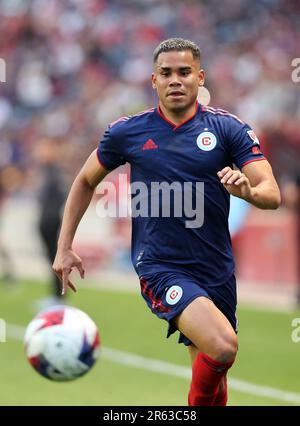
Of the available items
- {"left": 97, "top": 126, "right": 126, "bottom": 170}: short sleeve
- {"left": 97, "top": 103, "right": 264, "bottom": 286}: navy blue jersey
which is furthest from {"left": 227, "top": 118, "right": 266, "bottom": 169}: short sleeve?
{"left": 97, "top": 126, "right": 126, "bottom": 170}: short sleeve

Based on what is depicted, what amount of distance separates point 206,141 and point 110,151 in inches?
26.3

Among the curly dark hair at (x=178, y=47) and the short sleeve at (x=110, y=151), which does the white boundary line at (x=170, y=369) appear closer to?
the short sleeve at (x=110, y=151)

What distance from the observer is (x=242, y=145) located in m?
6.01

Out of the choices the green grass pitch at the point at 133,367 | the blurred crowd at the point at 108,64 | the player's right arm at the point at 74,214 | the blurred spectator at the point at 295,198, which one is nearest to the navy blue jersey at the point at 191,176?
the player's right arm at the point at 74,214

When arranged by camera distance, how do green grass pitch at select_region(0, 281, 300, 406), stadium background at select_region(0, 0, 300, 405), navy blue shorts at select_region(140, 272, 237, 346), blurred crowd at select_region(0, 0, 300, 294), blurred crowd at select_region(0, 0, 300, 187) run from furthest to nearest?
blurred crowd at select_region(0, 0, 300, 187) → blurred crowd at select_region(0, 0, 300, 294) → stadium background at select_region(0, 0, 300, 405) → green grass pitch at select_region(0, 281, 300, 406) → navy blue shorts at select_region(140, 272, 237, 346)

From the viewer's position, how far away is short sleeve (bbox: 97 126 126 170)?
6.32 metres

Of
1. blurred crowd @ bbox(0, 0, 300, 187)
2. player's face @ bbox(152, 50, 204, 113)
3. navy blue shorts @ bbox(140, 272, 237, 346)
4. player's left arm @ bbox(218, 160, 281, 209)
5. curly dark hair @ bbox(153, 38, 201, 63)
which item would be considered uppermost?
blurred crowd @ bbox(0, 0, 300, 187)

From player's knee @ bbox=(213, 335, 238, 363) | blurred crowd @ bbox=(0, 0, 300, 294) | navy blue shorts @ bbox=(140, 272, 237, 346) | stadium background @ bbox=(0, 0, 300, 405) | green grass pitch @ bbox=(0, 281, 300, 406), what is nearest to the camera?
player's knee @ bbox=(213, 335, 238, 363)

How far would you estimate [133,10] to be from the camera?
2566cm

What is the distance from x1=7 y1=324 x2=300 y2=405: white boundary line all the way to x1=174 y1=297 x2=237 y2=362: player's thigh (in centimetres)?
236

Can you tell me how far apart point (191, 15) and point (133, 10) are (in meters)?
1.91

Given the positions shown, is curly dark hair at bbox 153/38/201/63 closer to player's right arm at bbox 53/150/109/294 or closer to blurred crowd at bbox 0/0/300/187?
player's right arm at bbox 53/150/109/294

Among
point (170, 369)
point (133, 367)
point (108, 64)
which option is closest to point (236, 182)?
point (170, 369)

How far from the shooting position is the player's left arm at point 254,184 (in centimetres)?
535
